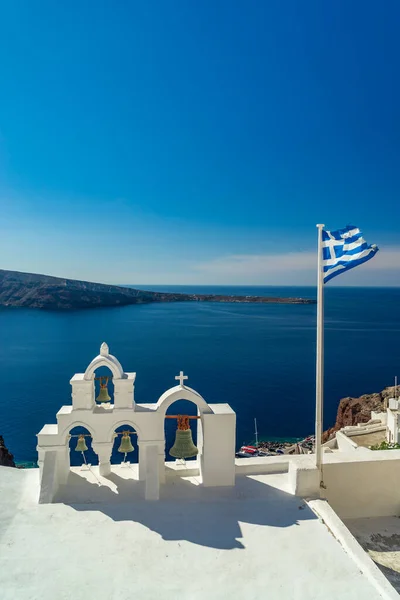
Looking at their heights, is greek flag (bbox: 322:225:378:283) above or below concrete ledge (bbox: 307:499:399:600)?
above

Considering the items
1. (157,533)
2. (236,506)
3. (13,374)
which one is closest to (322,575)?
(236,506)

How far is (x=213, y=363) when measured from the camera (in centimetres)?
6575

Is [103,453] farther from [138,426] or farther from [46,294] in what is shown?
[46,294]

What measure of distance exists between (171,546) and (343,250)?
18.5ft

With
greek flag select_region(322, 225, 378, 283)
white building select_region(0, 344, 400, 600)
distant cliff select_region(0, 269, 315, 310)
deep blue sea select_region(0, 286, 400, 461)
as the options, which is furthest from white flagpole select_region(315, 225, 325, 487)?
distant cliff select_region(0, 269, 315, 310)

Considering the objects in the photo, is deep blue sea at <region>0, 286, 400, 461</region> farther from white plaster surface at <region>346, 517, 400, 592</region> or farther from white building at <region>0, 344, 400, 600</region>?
white plaster surface at <region>346, 517, 400, 592</region>

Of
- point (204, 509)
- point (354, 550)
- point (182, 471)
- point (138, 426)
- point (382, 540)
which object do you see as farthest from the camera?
point (182, 471)

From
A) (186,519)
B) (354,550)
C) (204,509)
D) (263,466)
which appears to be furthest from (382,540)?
(186,519)

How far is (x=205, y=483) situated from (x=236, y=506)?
830 mm

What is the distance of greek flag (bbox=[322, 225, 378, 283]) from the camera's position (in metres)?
7.43

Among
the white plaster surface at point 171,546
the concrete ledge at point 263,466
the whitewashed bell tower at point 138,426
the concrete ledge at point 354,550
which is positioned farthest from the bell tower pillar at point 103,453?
the concrete ledge at point 354,550

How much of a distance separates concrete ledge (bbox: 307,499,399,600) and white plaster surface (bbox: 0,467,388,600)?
108 millimetres

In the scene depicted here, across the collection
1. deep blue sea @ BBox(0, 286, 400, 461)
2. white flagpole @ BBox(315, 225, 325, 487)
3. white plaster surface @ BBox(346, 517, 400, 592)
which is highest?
white flagpole @ BBox(315, 225, 325, 487)

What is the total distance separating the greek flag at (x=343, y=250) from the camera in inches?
292
